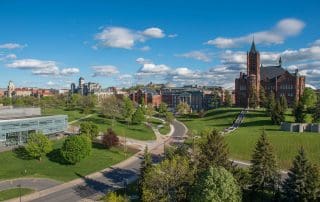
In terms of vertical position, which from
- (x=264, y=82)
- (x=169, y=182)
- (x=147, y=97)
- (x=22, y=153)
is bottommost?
(x=22, y=153)

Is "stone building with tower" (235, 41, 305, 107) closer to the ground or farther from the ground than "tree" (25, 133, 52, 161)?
farther from the ground

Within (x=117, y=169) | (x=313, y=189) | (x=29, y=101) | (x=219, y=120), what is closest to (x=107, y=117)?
(x=219, y=120)

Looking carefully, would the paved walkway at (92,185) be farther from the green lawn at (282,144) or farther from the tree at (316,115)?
the tree at (316,115)

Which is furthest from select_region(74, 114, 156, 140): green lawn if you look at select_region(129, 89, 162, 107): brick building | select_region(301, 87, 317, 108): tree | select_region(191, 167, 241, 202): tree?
select_region(129, 89, 162, 107): brick building

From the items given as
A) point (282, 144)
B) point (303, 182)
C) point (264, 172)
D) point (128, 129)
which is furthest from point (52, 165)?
point (282, 144)

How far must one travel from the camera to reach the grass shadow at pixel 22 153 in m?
59.6

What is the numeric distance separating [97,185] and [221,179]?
22756mm

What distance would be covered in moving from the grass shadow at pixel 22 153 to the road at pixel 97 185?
11461mm

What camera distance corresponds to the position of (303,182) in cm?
3641

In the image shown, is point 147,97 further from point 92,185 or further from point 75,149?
point 92,185

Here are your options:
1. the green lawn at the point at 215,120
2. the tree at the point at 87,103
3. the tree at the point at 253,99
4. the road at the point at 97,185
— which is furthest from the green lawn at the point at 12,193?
the tree at the point at 253,99

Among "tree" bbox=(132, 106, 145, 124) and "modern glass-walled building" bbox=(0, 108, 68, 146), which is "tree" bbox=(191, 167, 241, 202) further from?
"tree" bbox=(132, 106, 145, 124)

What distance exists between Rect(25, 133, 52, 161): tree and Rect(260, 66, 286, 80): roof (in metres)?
92.6

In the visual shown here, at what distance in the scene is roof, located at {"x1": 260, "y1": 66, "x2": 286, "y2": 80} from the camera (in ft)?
429
